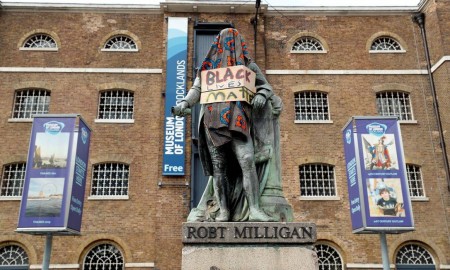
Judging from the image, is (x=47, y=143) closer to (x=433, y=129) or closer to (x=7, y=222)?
(x=7, y=222)

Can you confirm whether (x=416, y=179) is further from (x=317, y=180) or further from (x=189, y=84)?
(x=189, y=84)

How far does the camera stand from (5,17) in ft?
69.2

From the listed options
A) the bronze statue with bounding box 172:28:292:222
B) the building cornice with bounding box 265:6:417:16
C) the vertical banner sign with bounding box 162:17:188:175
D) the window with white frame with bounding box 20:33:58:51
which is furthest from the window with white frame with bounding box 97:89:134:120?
the bronze statue with bounding box 172:28:292:222

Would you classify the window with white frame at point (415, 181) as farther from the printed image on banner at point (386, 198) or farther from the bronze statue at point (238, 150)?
the bronze statue at point (238, 150)

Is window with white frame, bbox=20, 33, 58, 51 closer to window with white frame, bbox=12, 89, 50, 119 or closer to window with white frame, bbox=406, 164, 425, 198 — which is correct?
window with white frame, bbox=12, 89, 50, 119

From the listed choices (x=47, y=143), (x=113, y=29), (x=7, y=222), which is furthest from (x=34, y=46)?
(x=47, y=143)

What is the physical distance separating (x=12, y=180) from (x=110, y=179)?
161 inches

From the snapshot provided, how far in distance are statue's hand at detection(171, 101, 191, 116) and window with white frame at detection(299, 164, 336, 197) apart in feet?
47.6

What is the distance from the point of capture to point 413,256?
18.2 m

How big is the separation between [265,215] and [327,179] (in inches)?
594

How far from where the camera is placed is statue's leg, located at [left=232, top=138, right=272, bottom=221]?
4.97 metres

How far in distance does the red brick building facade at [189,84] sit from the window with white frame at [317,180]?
22 centimetres

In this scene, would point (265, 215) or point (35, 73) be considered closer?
point (265, 215)

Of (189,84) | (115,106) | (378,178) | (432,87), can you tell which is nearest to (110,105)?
(115,106)
